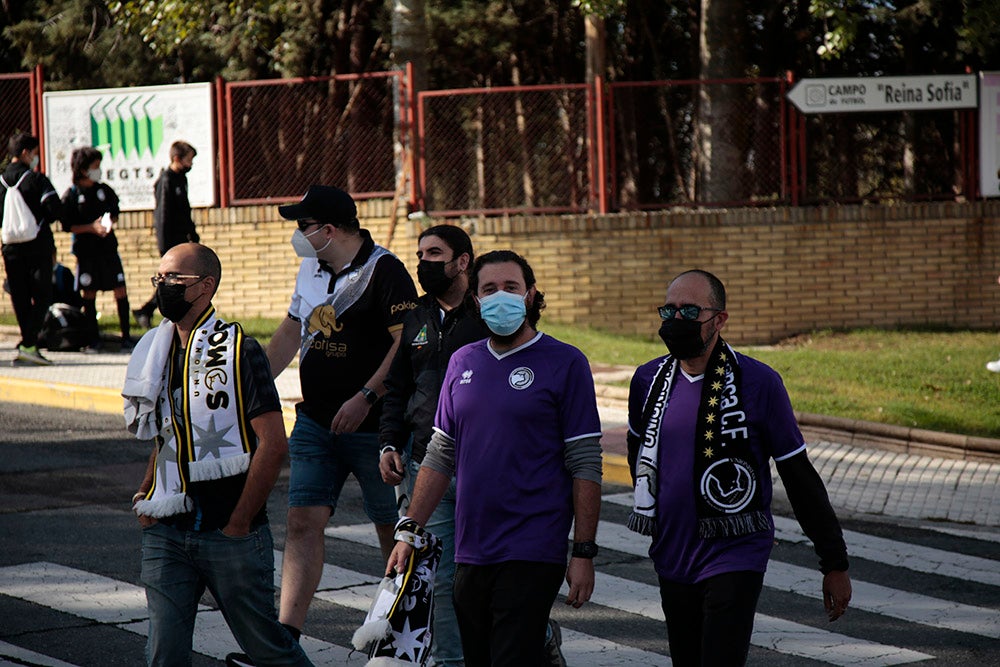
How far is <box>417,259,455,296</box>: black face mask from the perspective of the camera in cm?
555

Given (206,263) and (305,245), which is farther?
(305,245)

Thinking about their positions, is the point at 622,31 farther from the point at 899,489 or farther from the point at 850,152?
the point at 899,489

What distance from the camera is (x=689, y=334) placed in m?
4.57

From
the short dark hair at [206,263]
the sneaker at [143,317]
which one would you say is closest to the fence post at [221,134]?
the sneaker at [143,317]

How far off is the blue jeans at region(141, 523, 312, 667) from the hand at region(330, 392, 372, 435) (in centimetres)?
128

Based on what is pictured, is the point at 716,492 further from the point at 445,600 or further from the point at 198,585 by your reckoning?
the point at 198,585

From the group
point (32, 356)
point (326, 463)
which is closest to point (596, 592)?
point (326, 463)

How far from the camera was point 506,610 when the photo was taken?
4.54 m

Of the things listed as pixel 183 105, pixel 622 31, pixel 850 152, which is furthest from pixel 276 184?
pixel 622 31

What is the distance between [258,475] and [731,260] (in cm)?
1330

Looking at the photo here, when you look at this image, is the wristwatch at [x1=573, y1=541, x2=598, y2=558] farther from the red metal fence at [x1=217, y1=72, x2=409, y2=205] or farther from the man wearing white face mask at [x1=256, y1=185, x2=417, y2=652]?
the red metal fence at [x1=217, y1=72, x2=409, y2=205]

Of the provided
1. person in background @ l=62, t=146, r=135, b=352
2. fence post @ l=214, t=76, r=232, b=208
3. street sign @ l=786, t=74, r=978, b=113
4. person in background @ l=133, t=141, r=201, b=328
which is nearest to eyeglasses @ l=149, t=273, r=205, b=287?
person in background @ l=62, t=146, r=135, b=352

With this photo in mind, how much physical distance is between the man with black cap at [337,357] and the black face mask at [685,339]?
1695 millimetres

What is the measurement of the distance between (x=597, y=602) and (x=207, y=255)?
3104mm
